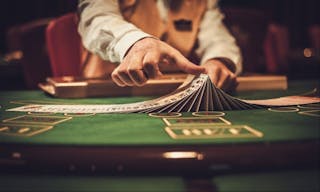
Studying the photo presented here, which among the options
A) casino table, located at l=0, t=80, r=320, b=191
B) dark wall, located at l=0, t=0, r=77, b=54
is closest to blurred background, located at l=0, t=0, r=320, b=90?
dark wall, located at l=0, t=0, r=77, b=54

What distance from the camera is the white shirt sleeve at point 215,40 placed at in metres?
2.07

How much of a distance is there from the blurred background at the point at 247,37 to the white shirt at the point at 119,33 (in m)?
0.33

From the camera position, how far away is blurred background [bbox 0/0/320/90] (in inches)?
112

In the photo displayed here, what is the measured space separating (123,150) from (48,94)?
1.05 metres

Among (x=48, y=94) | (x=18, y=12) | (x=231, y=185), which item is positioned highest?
(x=18, y=12)

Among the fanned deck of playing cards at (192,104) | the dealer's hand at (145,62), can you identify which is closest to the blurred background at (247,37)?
the dealer's hand at (145,62)

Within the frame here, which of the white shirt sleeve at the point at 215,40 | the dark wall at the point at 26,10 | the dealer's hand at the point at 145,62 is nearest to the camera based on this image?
the dealer's hand at the point at 145,62

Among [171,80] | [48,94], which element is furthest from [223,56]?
[48,94]

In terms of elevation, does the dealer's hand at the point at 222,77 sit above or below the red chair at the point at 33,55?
below

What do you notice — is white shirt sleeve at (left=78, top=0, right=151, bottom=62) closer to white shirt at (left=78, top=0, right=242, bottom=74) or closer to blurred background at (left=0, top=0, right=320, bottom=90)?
white shirt at (left=78, top=0, right=242, bottom=74)

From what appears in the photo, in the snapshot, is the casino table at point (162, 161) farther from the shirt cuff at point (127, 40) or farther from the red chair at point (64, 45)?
the red chair at point (64, 45)

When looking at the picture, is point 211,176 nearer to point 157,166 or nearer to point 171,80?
point 157,166

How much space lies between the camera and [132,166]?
0.74 meters

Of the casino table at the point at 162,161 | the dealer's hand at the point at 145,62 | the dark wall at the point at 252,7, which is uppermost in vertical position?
the dark wall at the point at 252,7
